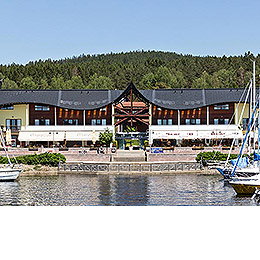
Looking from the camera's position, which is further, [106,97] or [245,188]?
[106,97]

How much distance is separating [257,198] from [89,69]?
67386mm

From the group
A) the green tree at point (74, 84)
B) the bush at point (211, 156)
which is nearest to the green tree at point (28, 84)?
the green tree at point (74, 84)

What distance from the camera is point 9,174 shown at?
102 ft

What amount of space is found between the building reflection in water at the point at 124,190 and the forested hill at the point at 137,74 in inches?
1248

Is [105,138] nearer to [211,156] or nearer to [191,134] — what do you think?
[191,134]

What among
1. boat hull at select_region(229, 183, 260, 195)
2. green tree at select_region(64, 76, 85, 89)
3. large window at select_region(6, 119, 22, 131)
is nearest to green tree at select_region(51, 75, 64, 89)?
green tree at select_region(64, 76, 85, 89)

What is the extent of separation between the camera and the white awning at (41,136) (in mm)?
43750

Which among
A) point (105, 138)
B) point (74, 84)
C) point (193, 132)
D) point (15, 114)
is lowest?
point (105, 138)

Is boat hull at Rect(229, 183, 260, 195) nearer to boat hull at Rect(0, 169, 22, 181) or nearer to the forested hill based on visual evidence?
boat hull at Rect(0, 169, 22, 181)

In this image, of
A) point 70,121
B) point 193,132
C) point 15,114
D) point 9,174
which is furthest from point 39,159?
point 193,132

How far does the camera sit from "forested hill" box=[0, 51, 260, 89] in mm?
65606

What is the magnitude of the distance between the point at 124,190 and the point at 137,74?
58293 millimetres

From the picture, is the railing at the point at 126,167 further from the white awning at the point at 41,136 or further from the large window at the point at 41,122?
the large window at the point at 41,122
